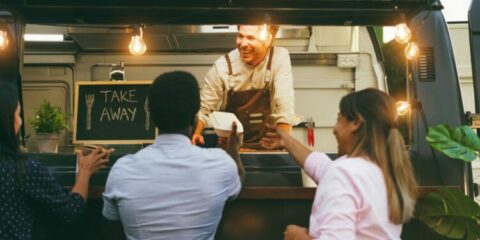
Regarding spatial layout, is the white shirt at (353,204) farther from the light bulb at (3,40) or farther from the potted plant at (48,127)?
the potted plant at (48,127)

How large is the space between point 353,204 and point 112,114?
2847 mm

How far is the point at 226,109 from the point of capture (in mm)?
4410

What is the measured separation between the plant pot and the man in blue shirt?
2.41 m

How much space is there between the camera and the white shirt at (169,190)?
2256 millimetres

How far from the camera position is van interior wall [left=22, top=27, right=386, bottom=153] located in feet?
17.8

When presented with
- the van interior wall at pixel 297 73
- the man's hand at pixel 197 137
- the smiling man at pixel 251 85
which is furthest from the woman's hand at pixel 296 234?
the van interior wall at pixel 297 73

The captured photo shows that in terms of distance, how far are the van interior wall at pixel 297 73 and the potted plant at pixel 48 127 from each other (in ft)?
1.90

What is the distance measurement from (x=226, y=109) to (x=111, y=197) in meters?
2.17

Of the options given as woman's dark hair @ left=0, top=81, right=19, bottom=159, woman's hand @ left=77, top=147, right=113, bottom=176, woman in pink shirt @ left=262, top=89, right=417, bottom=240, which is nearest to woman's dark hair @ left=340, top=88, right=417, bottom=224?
woman in pink shirt @ left=262, top=89, right=417, bottom=240

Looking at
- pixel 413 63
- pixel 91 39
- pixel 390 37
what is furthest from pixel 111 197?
pixel 91 39

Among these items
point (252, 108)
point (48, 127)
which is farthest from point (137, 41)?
point (48, 127)

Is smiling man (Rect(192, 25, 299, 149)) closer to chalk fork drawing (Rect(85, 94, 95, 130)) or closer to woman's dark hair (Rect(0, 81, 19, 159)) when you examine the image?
chalk fork drawing (Rect(85, 94, 95, 130))

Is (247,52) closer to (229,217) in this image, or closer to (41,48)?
(229,217)

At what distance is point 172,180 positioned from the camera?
2264 millimetres
